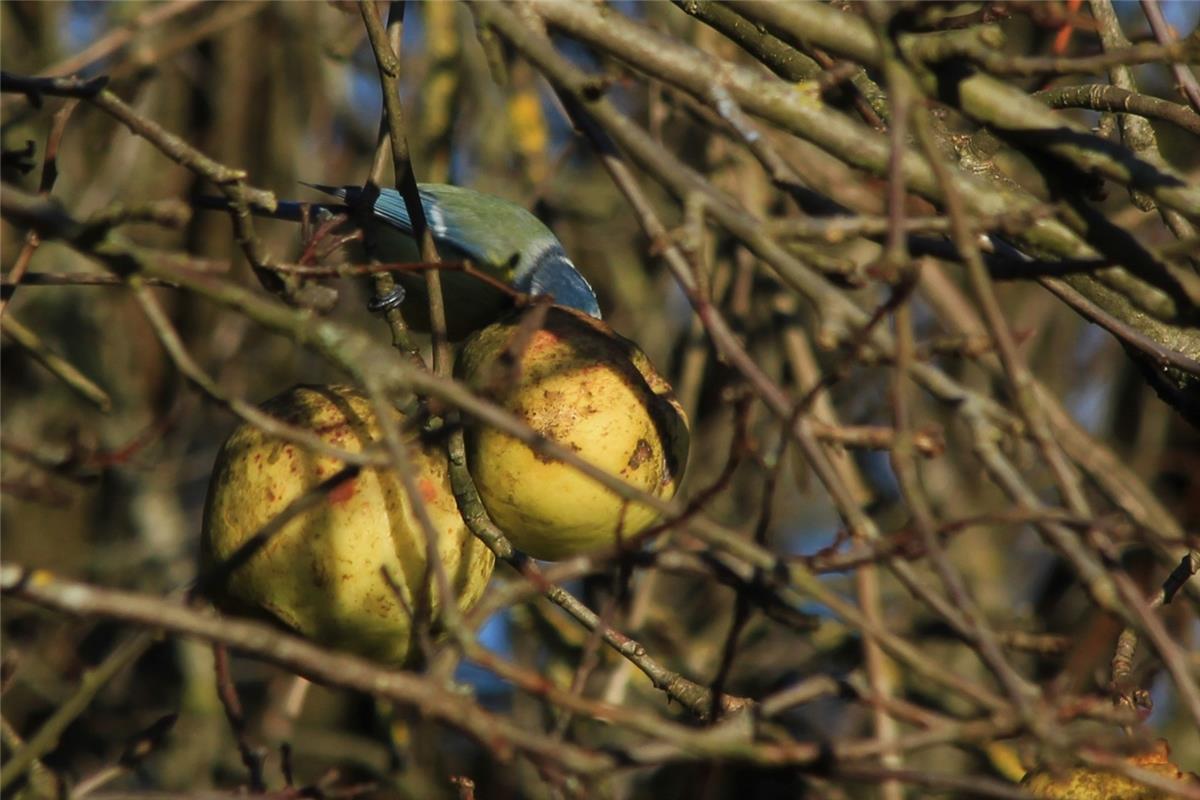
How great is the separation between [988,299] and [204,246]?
12.9 feet

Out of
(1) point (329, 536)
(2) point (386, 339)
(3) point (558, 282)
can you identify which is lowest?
(2) point (386, 339)

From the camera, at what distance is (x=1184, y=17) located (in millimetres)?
3676

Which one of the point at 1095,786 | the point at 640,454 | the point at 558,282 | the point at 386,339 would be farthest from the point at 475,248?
the point at 1095,786

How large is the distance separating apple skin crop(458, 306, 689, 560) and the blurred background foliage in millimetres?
1709

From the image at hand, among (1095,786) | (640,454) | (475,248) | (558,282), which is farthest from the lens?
(475,248)

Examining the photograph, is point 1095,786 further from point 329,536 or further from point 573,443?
point 329,536

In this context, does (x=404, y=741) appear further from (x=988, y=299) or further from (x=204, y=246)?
(x=988, y=299)

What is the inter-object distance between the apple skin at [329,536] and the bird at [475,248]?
903mm

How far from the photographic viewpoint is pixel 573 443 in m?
1.63

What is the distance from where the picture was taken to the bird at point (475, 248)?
8.98ft

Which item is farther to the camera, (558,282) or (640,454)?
(558,282)

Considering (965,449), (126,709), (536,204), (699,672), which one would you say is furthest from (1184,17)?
(126,709)

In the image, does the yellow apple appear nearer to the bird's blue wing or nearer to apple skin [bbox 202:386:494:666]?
apple skin [bbox 202:386:494:666]

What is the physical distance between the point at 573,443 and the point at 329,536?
0.98 ft
